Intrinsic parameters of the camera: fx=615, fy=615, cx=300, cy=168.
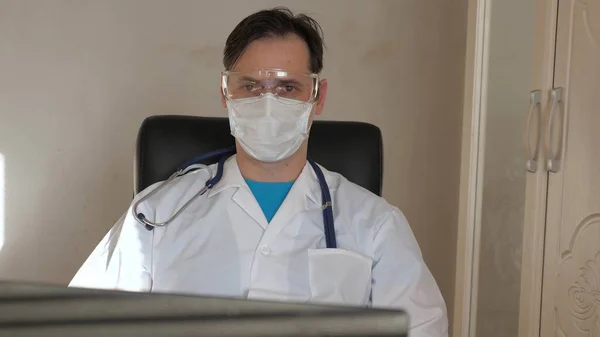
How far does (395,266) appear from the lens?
129 cm

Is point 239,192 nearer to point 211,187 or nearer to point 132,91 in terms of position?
point 211,187

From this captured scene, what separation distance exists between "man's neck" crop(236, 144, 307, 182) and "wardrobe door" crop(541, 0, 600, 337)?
660mm

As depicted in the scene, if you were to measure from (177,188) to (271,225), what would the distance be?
243 mm

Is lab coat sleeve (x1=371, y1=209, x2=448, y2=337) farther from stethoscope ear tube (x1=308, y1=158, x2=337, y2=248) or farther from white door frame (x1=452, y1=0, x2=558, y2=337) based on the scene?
white door frame (x1=452, y1=0, x2=558, y2=337)

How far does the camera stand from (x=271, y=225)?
4.31 feet

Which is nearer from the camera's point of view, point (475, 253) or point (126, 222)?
point (126, 222)

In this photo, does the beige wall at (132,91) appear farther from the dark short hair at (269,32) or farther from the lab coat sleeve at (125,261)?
the lab coat sleeve at (125,261)

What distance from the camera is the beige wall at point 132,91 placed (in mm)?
2107

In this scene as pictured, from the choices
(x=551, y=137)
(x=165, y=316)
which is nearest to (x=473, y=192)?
(x=551, y=137)

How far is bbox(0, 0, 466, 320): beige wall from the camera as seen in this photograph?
2.11m

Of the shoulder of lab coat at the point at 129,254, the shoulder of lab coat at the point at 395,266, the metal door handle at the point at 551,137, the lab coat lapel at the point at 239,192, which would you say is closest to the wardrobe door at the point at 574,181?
the metal door handle at the point at 551,137

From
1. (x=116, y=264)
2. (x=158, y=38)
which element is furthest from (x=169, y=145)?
(x=158, y=38)

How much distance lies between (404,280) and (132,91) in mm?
1303

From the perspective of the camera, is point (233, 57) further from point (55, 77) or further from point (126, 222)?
point (55, 77)
